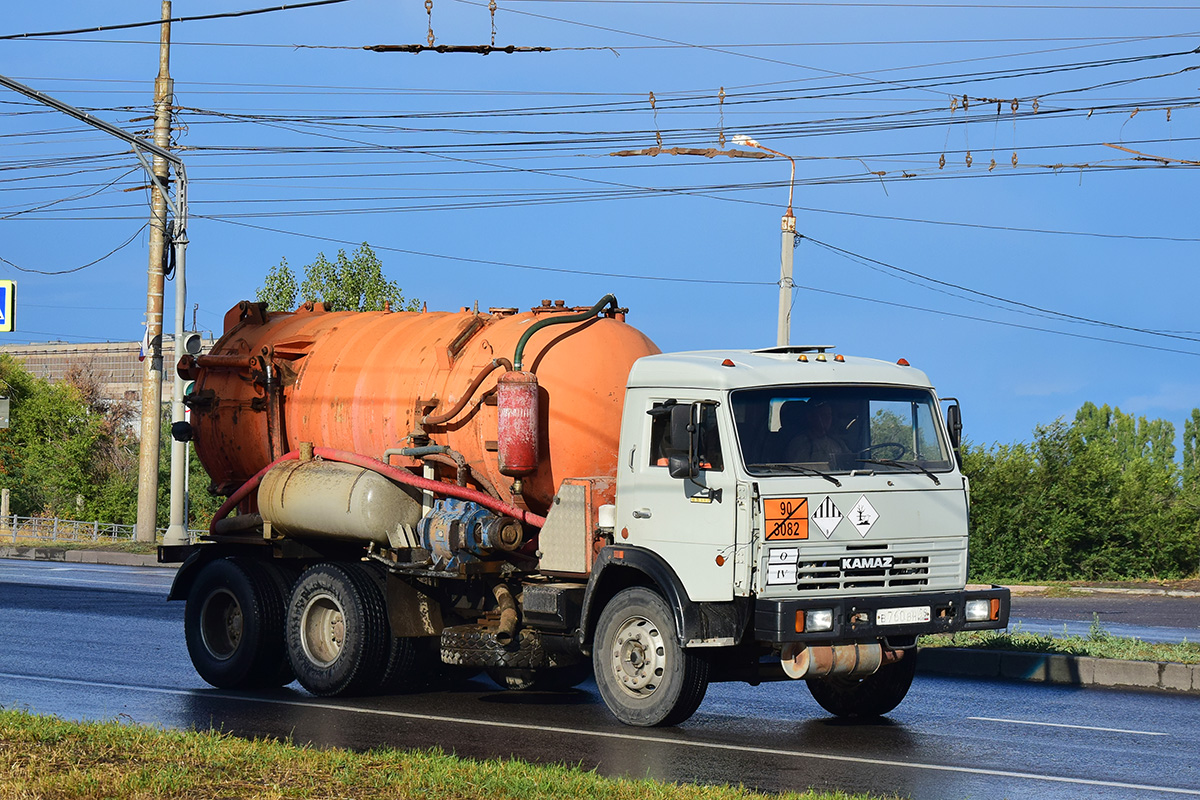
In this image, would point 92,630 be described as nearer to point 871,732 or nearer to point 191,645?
point 191,645

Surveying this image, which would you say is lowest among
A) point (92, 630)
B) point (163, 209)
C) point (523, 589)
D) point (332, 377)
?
point (92, 630)

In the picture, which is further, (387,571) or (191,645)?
(191,645)

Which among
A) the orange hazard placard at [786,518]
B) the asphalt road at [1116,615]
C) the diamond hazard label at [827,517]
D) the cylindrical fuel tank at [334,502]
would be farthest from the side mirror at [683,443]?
the asphalt road at [1116,615]

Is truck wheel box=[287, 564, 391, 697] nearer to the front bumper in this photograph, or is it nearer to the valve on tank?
→ the valve on tank

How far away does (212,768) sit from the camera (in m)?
8.14

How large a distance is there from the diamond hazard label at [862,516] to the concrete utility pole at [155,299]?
73.3 feet

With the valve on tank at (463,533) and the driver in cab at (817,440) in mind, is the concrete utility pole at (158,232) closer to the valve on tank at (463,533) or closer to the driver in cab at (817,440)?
the valve on tank at (463,533)

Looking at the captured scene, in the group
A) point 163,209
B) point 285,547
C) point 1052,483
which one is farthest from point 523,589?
point 1052,483

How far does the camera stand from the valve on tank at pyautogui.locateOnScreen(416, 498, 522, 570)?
11.7m

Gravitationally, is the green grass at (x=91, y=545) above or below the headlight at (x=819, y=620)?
below

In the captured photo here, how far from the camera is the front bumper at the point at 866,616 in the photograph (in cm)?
963

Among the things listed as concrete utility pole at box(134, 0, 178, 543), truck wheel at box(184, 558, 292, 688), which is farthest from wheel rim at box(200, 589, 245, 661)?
concrete utility pole at box(134, 0, 178, 543)

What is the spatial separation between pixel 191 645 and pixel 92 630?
402cm

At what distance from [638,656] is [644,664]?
7 cm
